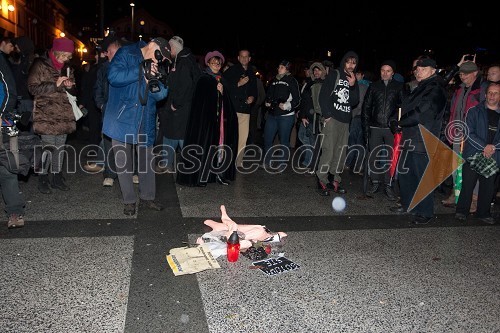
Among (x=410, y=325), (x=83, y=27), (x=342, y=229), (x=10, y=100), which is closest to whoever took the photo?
(x=410, y=325)

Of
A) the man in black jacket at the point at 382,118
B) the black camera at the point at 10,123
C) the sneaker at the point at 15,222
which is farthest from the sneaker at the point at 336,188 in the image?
the black camera at the point at 10,123

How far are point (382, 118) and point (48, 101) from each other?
15.9 feet

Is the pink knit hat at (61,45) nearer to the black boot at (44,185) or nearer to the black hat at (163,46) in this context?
the black hat at (163,46)

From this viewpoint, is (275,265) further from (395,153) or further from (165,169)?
(165,169)

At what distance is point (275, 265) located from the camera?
13.4 ft

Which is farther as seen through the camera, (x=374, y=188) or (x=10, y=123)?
(x=374, y=188)

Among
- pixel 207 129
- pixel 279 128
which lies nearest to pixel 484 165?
pixel 279 128

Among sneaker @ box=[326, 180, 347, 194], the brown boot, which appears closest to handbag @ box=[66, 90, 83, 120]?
sneaker @ box=[326, 180, 347, 194]

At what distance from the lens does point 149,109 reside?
207 inches

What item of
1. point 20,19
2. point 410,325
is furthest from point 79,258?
point 20,19

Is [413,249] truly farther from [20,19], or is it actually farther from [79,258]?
[20,19]

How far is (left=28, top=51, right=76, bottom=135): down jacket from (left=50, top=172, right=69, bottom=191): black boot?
33.1 inches

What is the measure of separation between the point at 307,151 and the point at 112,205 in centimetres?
462

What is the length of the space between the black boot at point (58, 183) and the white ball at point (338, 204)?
156 inches
